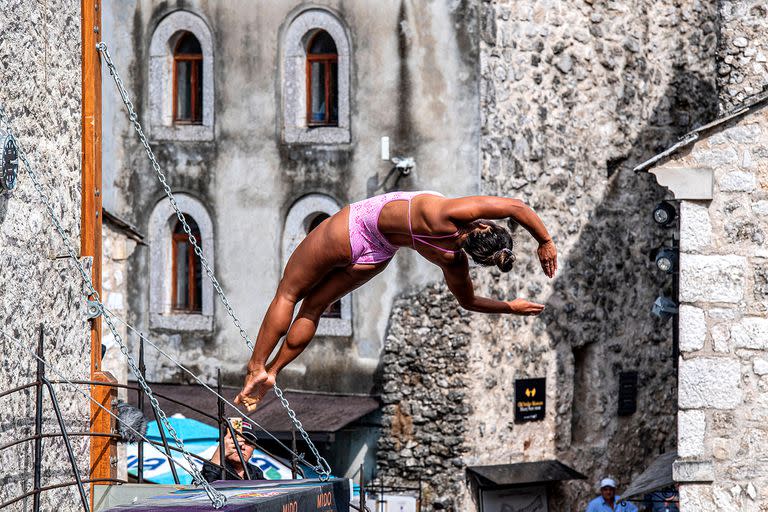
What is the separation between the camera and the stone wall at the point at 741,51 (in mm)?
14844

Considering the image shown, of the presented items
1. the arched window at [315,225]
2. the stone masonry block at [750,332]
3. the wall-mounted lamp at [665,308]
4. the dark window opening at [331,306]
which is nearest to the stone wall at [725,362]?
the stone masonry block at [750,332]

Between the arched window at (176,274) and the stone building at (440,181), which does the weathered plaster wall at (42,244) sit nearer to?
the stone building at (440,181)

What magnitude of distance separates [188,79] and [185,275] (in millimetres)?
2505

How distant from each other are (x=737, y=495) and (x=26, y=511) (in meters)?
6.52

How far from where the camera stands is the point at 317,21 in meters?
18.1

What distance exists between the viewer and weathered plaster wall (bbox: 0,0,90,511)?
23.6ft

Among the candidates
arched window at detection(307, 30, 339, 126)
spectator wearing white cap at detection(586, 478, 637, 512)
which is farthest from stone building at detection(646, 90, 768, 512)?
arched window at detection(307, 30, 339, 126)

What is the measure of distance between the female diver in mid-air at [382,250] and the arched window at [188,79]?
474 inches

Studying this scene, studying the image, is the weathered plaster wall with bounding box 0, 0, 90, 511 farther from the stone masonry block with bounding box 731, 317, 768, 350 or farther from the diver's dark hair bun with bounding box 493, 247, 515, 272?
the stone masonry block with bounding box 731, 317, 768, 350

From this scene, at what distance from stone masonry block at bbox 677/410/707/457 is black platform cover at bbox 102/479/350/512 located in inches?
199

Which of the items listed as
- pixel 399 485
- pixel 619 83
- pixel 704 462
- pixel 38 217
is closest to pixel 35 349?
pixel 38 217

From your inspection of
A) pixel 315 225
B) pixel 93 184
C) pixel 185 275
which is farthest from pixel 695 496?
pixel 185 275

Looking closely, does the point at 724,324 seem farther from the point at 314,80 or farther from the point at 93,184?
the point at 314,80

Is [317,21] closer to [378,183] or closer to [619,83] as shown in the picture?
[378,183]
